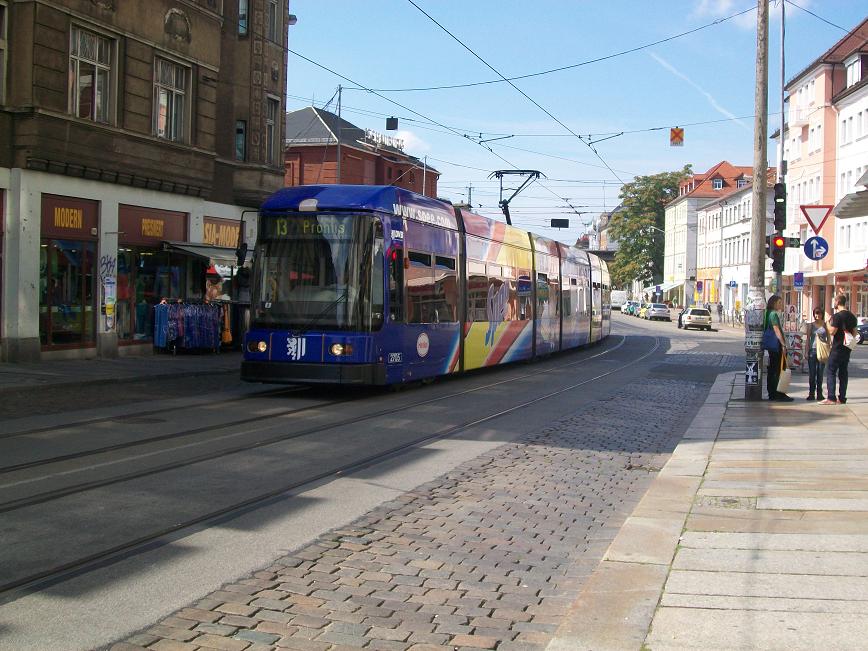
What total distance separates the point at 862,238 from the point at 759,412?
46.3 m

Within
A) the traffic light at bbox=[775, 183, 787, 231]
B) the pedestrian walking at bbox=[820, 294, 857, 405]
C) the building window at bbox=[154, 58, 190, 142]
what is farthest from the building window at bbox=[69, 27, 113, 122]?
the pedestrian walking at bbox=[820, 294, 857, 405]

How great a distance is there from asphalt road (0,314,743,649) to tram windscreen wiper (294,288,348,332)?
3.79 ft

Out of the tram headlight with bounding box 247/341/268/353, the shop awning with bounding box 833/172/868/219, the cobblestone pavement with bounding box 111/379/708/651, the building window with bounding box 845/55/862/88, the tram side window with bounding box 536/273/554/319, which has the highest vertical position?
the building window with bounding box 845/55/862/88

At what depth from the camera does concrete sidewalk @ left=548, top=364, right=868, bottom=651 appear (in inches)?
182

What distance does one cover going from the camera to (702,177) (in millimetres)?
109812

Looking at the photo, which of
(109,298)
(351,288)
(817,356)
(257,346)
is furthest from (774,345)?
(109,298)

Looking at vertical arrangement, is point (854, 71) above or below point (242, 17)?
above

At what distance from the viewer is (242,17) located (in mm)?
29047

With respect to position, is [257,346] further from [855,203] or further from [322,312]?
[855,203]

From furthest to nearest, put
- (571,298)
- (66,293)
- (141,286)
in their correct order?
(571,298) < (141,286) < (66,293)

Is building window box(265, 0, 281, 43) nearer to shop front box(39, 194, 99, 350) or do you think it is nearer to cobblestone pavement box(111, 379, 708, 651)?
shop front box(39, 194, 99, 350)

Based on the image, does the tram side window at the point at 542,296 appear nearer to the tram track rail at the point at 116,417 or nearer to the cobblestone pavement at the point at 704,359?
the cobblestone pavement at the point at 704,359

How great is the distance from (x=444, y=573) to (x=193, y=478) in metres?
3.39

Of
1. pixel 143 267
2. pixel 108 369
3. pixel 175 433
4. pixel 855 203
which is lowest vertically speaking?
pixel 175 433
